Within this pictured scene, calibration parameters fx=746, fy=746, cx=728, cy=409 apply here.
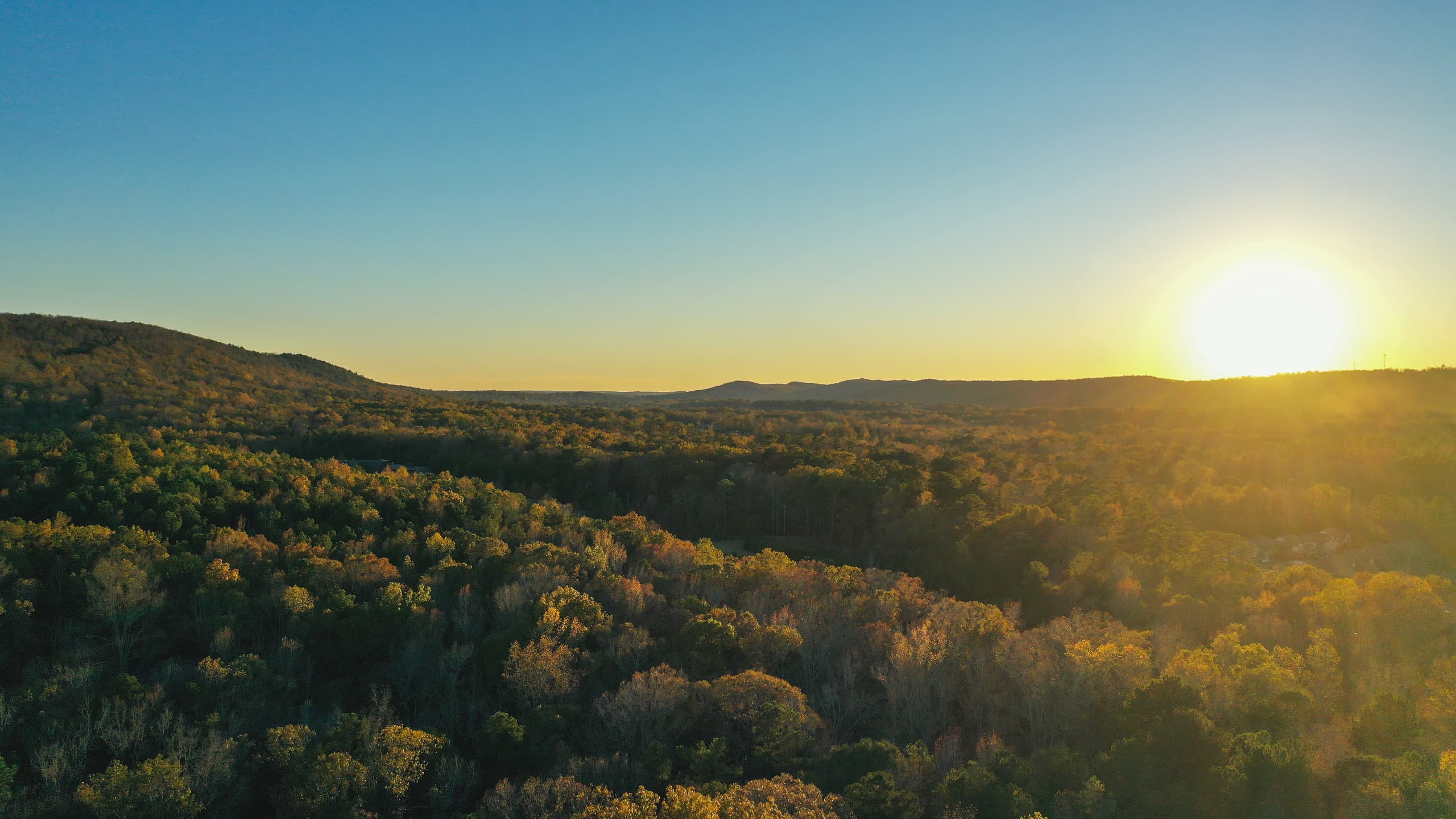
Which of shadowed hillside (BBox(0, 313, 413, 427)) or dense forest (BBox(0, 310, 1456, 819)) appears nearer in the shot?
dense forest (BBox(0, 310, 1456, 819))

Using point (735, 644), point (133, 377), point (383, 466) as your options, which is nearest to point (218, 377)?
point (133, 377)

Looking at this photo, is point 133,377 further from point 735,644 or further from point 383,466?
point 735,644

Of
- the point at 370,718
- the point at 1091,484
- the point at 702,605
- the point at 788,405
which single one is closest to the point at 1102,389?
the point at 788,405

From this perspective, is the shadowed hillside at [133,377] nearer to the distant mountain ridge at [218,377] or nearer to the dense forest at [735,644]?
the distant mountain ridge at [218,377]

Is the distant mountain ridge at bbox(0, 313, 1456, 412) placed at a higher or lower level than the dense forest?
higher

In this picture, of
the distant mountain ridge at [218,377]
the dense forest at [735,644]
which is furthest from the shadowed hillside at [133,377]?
the dense forest at [735,644]

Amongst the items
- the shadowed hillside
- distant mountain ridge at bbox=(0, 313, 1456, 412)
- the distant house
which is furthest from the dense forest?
distant mountain ridge at bbox=(0, 313, 1456, 412)

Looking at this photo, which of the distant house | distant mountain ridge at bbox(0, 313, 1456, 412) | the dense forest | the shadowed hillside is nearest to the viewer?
the dense forest

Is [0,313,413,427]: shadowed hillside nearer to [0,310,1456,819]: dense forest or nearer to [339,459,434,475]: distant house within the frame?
[339,459,434,475]: distant house
